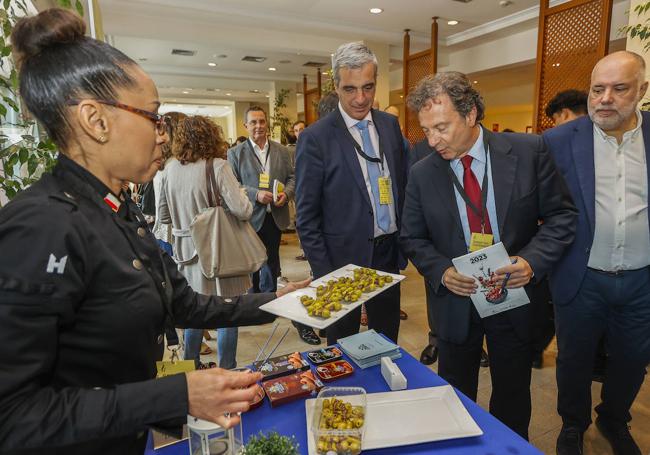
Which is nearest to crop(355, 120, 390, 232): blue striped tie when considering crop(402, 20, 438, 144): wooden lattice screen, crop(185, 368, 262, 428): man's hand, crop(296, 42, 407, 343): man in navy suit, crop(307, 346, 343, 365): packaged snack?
crop(296, 42, 407, 343): man in navy suit

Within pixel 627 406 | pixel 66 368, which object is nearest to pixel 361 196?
pixel 66 368

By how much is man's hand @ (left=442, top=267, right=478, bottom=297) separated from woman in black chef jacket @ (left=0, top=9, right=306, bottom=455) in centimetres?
94

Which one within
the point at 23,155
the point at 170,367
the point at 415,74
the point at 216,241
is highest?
the point at 415,74

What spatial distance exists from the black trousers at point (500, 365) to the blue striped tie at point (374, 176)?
0.58 meters

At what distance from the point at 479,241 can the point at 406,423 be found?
74 centimetres

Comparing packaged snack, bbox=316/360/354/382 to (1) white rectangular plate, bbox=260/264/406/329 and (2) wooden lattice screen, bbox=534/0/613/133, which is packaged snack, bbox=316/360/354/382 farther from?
(2) wooden lattice screen, bbox=534/0/613/133

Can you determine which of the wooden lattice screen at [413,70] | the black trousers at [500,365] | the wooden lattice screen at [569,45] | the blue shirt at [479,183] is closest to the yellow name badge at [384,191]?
the blue shirt at [479,183]

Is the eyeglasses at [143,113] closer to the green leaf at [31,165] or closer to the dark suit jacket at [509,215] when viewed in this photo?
the green leaf at [31,165]

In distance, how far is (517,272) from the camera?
4.68 feet

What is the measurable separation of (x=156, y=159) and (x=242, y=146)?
2.88 m

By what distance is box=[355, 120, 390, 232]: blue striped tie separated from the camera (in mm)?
1912

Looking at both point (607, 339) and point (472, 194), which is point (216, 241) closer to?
point (472, 194)

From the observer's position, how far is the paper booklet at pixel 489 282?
4.54 feet

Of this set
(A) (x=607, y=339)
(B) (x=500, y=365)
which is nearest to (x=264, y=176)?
(B) (x=500, y=365)
